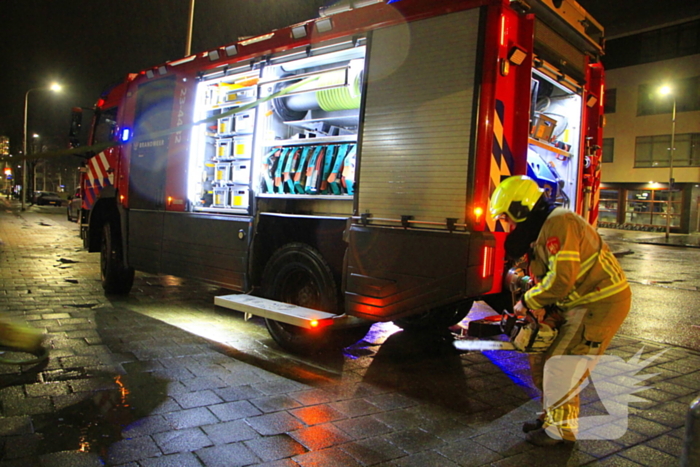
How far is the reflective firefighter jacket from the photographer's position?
9.80ft

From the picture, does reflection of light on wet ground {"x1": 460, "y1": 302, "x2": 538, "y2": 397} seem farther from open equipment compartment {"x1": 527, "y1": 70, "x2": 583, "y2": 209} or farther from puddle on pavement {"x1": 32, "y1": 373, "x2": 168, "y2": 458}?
puddle on pavement {"x1": 32, "y1": 373, "x2": 168, "y2": 458}

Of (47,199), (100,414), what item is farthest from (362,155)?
(47,199)

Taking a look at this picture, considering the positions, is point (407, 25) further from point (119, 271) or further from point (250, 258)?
point (119, 271)

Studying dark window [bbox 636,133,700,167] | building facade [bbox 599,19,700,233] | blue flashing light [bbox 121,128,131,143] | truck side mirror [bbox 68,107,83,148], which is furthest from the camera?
building facade [bbox 599,19,700,233]

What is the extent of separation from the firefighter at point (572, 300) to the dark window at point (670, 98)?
3476 centimetres

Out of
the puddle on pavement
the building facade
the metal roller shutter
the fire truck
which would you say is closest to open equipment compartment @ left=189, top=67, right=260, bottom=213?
the fire truck

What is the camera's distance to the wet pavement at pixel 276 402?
2.96 m

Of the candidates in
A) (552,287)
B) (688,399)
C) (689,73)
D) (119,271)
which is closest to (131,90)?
(119,271)

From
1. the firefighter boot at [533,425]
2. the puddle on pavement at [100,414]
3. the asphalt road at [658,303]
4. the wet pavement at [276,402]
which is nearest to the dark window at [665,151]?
the asphalt road at [658,303]

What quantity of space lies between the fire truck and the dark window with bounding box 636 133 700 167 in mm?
31773

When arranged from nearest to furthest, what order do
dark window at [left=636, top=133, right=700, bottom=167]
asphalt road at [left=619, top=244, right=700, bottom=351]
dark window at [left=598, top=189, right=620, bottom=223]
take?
1. asphalt road at [left=619, top=244, right=700, bottom=351]
2. dark window at [left=636, top=133, right=700, bottom=167]
3. dark window at [left=598, top=189, right=620, bottom=223]

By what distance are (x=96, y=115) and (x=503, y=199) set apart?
7.46m

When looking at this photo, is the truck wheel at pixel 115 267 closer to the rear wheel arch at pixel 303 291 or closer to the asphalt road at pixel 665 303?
the rear wheel arch at pixel 303 291

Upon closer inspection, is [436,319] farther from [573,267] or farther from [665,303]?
[665,303]
